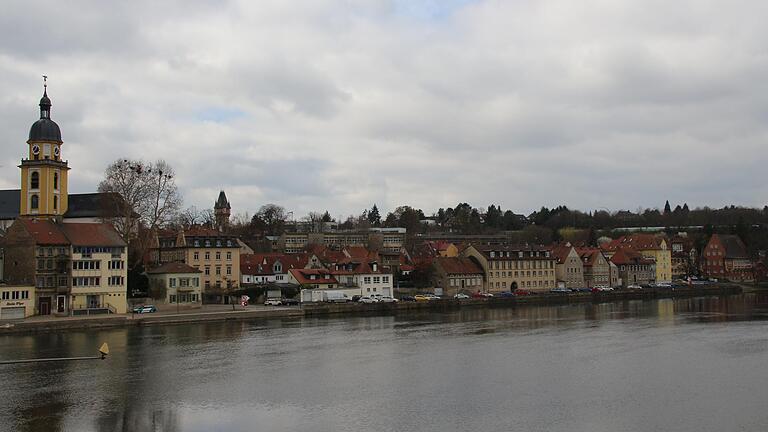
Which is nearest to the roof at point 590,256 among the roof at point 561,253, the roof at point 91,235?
the roof at point 561,253

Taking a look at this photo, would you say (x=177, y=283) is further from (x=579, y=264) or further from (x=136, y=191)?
(x=579, y=264)

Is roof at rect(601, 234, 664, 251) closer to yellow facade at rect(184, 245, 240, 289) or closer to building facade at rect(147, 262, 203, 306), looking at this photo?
yellow facade at rect(184, 245, 240, 289)

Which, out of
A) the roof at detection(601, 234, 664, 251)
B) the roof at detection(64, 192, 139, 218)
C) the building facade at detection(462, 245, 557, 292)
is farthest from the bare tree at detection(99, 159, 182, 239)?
the roof at detection(601, 234, 664, 251)

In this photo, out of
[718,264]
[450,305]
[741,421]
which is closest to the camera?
[741,421]

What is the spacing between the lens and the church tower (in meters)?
109

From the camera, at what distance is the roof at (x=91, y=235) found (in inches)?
1954

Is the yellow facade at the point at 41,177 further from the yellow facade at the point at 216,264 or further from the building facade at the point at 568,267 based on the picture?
the building facade at the point at 568,267

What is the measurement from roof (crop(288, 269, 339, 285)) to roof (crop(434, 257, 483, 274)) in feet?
42.0

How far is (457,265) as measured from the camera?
74375mm

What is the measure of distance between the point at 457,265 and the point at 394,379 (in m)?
45.9

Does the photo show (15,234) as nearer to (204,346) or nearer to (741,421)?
(204,346)

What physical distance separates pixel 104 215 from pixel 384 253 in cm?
2908

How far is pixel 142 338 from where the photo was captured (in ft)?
133

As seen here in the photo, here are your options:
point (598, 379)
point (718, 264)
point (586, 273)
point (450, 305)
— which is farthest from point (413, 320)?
point (718, 264)
